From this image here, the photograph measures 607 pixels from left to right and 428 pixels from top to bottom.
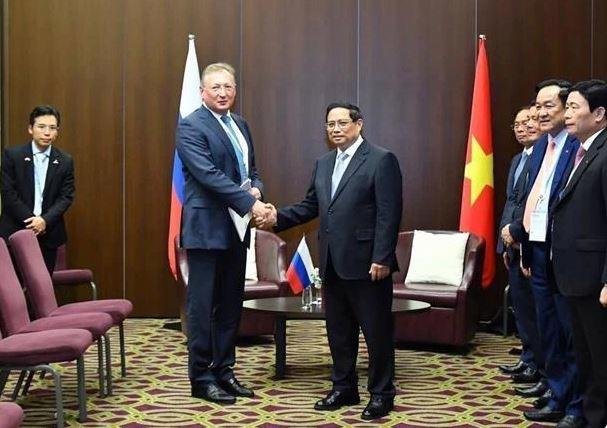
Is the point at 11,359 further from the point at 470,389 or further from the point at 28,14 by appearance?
the point at 28,14

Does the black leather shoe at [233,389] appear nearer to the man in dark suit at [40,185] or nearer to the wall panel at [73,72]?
A: the man in dark suit at [40,185]

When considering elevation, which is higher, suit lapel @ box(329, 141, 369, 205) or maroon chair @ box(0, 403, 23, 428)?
suit lapel @ box(329, 141, 369, 205)

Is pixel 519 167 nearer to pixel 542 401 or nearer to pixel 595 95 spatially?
pixel 542 401

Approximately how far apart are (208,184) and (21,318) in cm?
119

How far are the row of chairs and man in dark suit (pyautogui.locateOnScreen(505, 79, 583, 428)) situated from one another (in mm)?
2225

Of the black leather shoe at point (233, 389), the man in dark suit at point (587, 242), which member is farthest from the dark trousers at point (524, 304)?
the black leather shoe at point (233, 389)

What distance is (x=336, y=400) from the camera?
198 inches

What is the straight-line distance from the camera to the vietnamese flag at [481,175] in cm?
795

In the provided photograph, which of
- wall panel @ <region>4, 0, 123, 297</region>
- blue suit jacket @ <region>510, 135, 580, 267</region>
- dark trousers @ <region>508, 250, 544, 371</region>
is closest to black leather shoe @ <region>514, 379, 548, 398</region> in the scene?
dark trousers @ <region>508, 250, 544, 371</region>

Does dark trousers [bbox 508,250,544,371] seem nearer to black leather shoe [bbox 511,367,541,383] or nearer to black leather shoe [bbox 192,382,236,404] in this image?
black leather shoe [bbox 511,367,541,383]

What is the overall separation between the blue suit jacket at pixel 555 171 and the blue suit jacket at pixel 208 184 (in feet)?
4.67

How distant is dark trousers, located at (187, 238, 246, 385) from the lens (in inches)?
203

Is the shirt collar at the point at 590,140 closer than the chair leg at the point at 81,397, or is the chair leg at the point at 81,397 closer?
the shirt collar at the point at 590,140

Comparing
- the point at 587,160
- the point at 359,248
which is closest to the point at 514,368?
the point at 359,248
